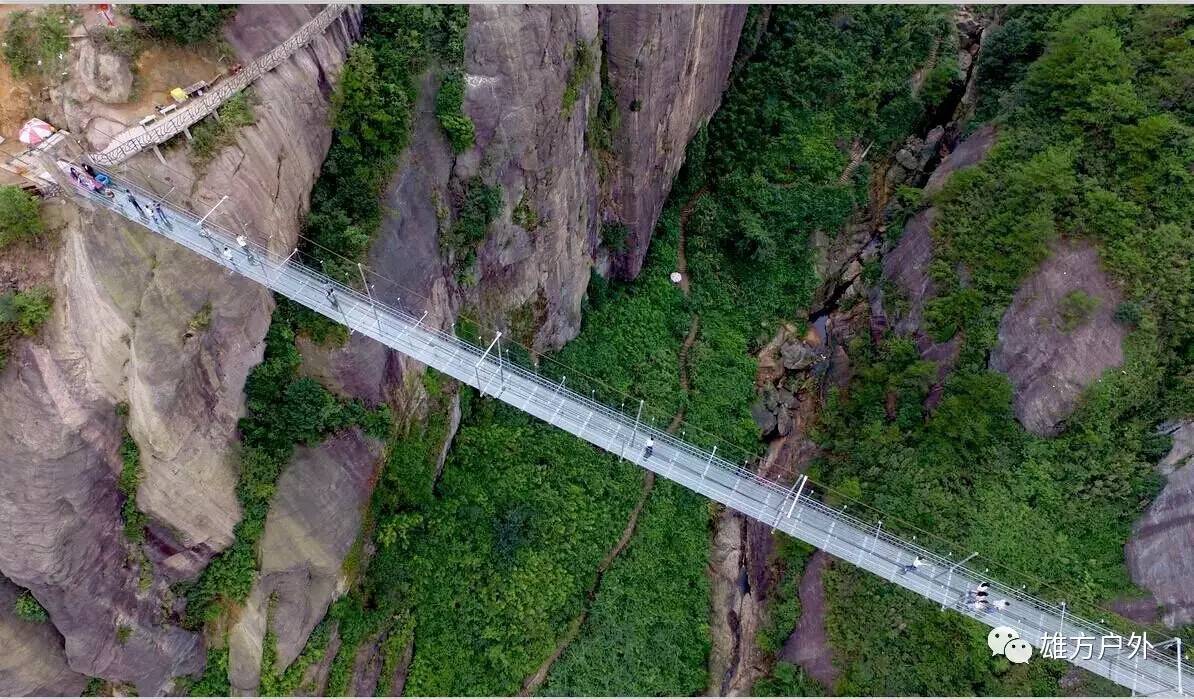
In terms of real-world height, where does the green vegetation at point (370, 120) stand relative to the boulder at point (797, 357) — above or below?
below

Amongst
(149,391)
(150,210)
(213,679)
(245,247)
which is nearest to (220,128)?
(150,210)

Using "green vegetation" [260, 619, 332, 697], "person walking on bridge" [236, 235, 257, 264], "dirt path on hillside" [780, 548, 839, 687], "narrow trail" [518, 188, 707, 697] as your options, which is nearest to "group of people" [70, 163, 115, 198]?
"person walking on bridge" [236, 235, 257, 264]

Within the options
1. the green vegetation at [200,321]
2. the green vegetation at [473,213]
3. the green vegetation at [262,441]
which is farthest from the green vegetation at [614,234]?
the green vegetation at [200,321]

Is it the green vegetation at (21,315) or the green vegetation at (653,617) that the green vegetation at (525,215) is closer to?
the green vegetation at (653,617)

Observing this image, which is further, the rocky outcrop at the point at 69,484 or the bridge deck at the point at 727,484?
the bridge deck at the point at 727,484

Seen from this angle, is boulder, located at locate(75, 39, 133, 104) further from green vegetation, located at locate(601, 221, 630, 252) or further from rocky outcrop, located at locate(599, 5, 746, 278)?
green vegetation, located at locate(601, 221, 630, 252)

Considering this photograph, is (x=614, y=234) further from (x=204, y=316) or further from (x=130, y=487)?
(x=130, y=487)

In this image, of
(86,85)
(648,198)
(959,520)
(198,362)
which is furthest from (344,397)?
(959,520)

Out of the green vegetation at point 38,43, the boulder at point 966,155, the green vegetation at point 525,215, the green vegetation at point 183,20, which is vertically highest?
the boulder at point 966,155
